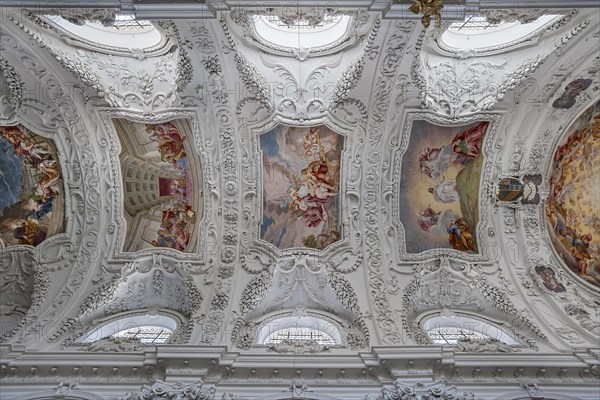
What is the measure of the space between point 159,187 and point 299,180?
3.92 meters

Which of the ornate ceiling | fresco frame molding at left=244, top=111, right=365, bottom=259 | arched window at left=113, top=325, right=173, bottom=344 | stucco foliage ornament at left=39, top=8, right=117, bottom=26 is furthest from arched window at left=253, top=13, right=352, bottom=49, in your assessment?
arched window at left=113, top=325, right=173, bottom=344

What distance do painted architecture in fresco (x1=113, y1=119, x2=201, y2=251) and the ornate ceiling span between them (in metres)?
0.06

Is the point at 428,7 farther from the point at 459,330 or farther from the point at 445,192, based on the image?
the point at 459,330

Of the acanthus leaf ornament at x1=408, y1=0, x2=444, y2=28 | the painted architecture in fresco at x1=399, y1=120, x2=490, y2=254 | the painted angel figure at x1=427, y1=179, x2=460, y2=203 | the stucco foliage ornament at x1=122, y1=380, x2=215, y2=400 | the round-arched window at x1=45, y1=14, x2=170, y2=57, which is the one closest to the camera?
the acanthus leaf ornament at x1=408, y1=0, x2=444, y2=28

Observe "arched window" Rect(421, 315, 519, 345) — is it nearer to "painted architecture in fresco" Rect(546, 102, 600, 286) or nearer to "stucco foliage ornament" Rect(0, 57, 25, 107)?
"painted architecture in fresco" Rect(546, 102, 600, 286)

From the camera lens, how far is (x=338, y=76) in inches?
555

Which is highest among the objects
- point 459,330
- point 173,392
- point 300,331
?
point 459,330

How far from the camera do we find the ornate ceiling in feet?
43.1

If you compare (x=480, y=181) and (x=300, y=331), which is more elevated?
(x=480, y=181)

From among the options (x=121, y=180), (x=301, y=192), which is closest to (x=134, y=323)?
(x=121, y=180)

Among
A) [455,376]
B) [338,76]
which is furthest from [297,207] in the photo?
[455,376]

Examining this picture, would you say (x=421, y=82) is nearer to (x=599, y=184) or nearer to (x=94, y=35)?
(x=599, y=184)

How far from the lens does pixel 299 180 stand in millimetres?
14875

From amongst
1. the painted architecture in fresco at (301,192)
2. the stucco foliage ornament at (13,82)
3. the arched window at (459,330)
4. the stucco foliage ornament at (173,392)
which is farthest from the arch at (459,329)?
the stucco foliage ornament at (13,82)
